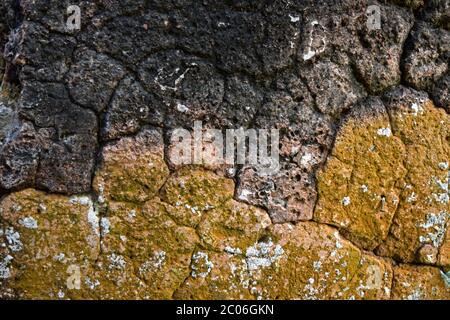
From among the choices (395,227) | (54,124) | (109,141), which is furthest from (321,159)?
(54,124)

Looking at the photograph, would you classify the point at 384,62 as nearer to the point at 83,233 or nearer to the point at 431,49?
the point at 431,49

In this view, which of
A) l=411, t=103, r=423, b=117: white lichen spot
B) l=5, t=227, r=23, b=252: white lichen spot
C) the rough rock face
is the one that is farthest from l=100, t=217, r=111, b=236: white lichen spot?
l=411, t=103, r=423, b=117: white lichen spot

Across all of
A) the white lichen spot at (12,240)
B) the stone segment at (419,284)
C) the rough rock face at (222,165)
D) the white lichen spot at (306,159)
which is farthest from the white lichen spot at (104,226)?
the stone segment at (419,284)

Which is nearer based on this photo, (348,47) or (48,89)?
(48,89)

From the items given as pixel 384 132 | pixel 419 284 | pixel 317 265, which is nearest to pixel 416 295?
pixel 419 284

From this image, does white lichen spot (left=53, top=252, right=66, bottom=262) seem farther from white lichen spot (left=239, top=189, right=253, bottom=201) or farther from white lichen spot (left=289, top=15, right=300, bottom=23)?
white lichen spot (left=289, top=15, right=300, bottom=23)

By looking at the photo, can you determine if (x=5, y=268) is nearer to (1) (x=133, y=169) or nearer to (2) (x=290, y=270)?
(1) (x=133, y=169)
